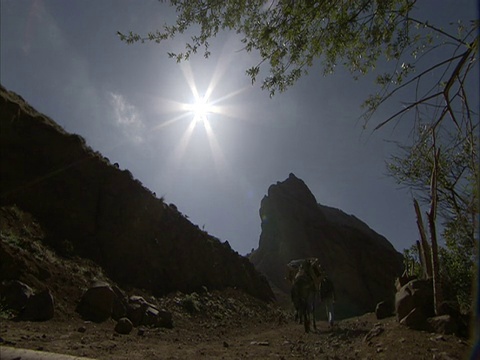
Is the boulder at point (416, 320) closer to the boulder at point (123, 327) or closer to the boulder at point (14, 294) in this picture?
the boulder at point (123, 327)

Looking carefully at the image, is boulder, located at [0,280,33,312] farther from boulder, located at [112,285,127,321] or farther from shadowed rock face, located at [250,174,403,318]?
shadowed rock face, located at [250,174,403,318]

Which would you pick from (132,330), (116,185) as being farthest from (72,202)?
(132,330)

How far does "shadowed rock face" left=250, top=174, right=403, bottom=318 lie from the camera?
54062 millimetres

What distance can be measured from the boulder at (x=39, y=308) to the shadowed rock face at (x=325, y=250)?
48016 mm

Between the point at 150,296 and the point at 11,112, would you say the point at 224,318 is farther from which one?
the point at 11,112

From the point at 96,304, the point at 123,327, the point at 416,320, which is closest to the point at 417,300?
the point at 416,320

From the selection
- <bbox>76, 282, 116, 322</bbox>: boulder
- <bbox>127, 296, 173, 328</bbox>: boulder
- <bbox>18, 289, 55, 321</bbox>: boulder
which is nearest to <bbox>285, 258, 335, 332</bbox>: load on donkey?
<bbox>127, 296, 173, 328</bbox>: boulder

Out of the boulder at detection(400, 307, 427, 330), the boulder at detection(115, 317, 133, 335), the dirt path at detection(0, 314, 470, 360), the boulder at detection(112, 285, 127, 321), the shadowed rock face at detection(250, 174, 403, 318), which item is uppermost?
the shadowed rock face at detection(250, 174, 403, 318)

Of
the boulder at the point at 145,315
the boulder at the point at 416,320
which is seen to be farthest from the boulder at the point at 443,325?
the boulder at the point at 145,315

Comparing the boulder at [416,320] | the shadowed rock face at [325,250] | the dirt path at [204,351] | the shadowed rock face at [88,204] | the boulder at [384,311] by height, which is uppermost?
the shadowed rock face at [325,250]

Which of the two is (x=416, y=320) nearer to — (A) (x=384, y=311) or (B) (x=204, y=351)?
(B) (x=204, y=351)

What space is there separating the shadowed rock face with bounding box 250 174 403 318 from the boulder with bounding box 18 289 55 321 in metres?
48.0

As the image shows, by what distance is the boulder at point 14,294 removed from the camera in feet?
27.0

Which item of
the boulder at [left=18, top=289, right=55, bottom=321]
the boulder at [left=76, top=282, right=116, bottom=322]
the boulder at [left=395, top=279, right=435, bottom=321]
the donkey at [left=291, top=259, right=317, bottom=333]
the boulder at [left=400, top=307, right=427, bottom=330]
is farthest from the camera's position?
the donkey at [left=291, top=259, right=317, bottom=333]
